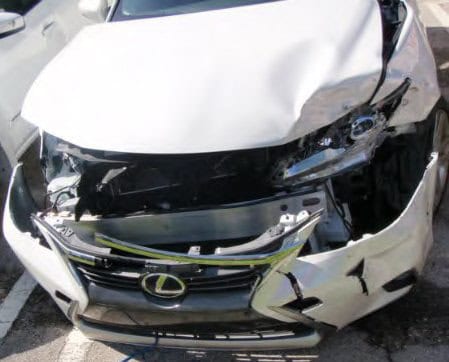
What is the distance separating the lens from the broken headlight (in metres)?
2.49

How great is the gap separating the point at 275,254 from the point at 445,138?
5.29 feet

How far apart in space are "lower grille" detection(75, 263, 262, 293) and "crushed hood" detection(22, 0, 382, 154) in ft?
1.56

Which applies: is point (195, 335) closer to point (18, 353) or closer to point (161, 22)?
point (18, 353)

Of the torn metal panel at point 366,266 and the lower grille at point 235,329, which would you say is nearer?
the torn metal panel at point 366,266

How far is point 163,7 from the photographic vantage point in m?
3.49

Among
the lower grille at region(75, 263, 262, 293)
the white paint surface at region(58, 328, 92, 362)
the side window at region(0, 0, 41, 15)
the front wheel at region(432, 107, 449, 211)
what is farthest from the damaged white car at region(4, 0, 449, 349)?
the side window at region(0, 0, 41, 15)

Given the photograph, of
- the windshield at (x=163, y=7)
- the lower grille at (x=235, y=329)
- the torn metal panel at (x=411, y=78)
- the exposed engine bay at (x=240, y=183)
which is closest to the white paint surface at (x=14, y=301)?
the exposed engine bay at (x=240, y=183)

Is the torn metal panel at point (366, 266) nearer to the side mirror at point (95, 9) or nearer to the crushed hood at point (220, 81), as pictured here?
the crushed hood at point (220, 81)

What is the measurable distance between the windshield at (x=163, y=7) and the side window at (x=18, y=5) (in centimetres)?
110

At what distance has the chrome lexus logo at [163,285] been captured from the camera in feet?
7.62

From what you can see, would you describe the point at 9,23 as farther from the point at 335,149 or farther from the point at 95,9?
the point at 335,149

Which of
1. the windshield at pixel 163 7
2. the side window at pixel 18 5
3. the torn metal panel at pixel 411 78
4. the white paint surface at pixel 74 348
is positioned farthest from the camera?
the side window at pixel 18 5

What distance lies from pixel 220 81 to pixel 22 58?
2.18 metres

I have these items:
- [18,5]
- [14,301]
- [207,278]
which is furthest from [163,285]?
[18,5]
